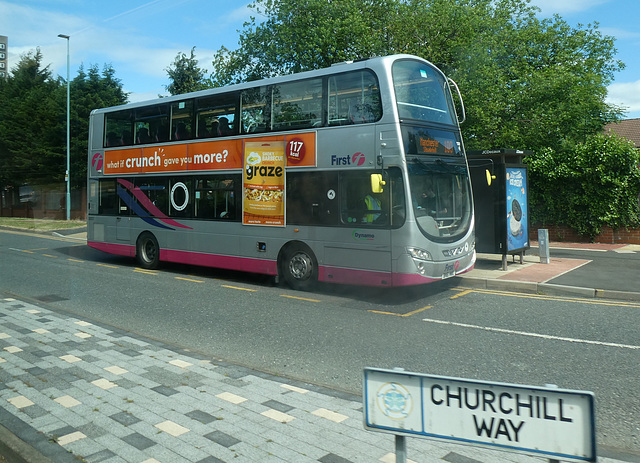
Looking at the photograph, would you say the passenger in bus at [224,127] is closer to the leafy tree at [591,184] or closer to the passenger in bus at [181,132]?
the passenger in bus at [181,132]

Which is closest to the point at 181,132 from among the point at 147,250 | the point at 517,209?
the point at 147,250

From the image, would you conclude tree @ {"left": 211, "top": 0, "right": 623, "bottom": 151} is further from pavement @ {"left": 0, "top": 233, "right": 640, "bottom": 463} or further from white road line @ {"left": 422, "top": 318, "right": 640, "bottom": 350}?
pavement @ {"left": 0, "top": 233, "right": 640, "bottom": 463}

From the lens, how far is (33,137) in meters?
35.6

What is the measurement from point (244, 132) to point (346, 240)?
3.39m

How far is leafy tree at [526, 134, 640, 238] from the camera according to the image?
18.6 m

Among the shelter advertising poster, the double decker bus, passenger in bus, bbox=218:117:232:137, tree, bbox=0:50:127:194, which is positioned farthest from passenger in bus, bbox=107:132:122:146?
tree, bbox=0:50:127:194

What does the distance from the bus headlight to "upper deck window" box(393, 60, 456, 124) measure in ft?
7.15

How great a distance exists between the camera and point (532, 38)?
2533cm

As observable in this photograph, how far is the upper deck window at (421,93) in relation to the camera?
29.6ft

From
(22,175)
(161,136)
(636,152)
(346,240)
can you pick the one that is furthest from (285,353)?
(22,175)

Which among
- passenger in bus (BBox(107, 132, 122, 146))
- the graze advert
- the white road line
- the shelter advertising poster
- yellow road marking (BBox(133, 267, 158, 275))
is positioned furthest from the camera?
passenger in bus (BBox(107, 132, 122, 146))

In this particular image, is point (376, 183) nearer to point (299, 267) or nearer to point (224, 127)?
point (299, 267)

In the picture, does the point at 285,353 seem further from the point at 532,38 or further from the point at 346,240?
the point at 532,38

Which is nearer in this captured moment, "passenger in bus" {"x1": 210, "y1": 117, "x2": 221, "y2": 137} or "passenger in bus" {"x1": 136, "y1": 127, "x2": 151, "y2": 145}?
"passenger in bus" {"x1": 210, "y1": 117, "x2": 221, "y2": 137}
